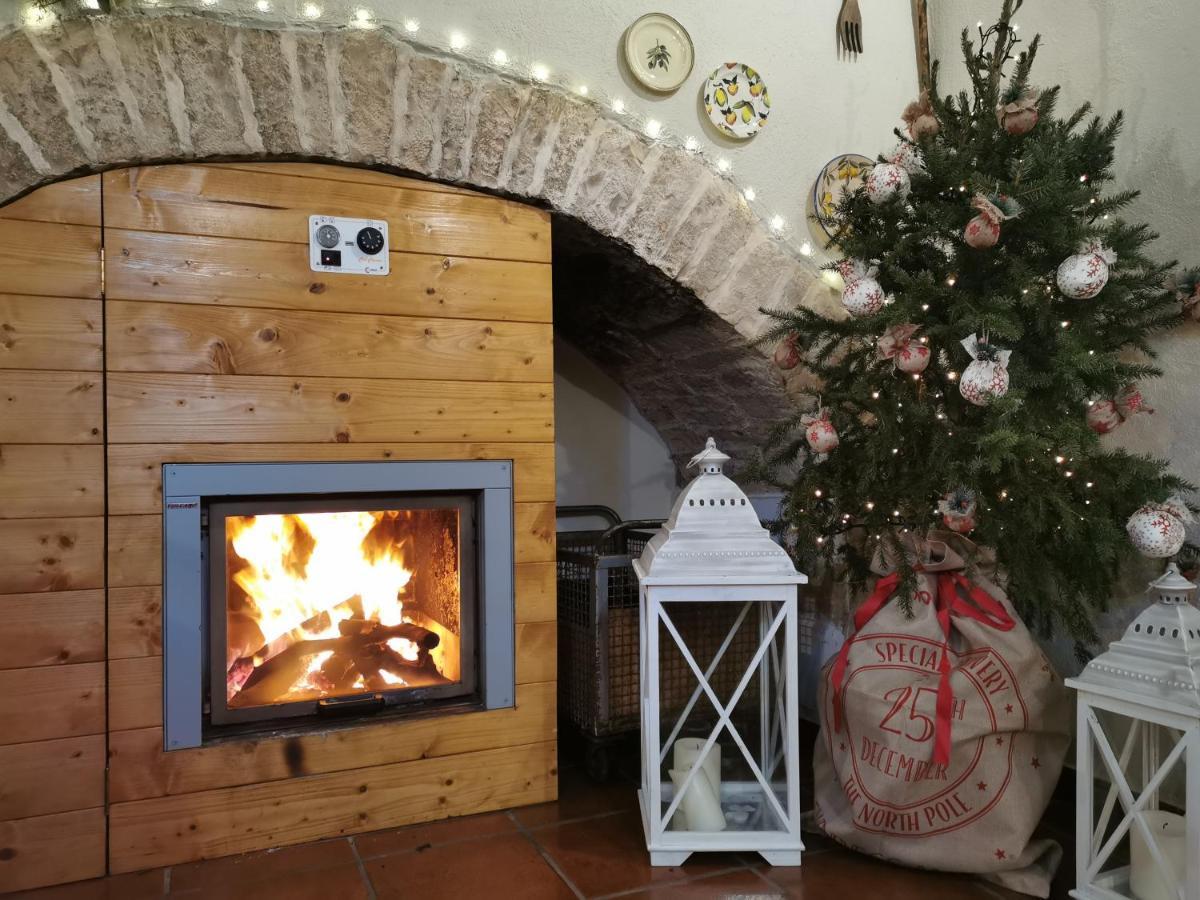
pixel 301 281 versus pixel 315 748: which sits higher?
pixel 301 281

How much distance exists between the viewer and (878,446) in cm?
182

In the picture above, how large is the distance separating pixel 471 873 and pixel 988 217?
1.68m

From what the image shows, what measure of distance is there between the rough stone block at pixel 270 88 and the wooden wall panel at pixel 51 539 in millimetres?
377

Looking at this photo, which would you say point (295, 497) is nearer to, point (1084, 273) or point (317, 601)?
point (317, 601)

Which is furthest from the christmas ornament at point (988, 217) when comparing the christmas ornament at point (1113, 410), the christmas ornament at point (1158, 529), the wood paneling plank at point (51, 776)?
the wood paneling plank at point (51, 776)

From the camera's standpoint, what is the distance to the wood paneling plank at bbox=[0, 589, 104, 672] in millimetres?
1635

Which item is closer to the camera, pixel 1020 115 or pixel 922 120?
pixel 1020 115

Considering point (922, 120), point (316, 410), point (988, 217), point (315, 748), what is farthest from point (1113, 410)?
point (315, 748)

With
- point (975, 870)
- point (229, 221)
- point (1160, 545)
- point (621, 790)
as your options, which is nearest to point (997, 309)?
point (1160, 545)

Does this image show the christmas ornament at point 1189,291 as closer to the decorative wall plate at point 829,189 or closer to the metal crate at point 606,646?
the decorative wall plate at point 829,189

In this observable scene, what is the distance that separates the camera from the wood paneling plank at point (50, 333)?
1642mm

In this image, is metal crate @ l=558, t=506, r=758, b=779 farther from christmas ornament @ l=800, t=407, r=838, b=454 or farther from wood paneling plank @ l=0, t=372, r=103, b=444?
wood paneling plank @ l=0, t=372, r=103, b=444

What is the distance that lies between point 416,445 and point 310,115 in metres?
0.76

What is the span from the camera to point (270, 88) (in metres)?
1.80
